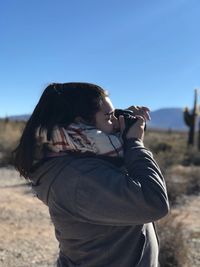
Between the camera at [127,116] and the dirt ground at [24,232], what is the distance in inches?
225

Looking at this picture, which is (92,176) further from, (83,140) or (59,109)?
(59,109)

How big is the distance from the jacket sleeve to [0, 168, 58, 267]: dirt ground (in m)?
5.90

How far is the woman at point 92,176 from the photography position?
8.93 feet

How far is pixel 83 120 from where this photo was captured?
2934 mm

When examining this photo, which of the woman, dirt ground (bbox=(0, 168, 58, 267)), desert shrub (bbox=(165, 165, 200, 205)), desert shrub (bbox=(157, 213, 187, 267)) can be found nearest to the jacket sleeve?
the woman

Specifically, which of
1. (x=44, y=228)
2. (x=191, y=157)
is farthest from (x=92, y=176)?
(x=191, y=157)

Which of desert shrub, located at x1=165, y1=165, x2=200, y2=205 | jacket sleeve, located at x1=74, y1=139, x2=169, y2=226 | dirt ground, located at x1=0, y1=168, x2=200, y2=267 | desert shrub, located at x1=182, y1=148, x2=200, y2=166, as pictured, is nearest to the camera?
jacket sleeve, located at x1=74, y1=139, x2=169, y2=226

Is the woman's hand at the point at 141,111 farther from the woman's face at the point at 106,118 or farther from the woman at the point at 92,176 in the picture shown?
the woman's face at the point at 106,118

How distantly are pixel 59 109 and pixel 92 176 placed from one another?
382mm

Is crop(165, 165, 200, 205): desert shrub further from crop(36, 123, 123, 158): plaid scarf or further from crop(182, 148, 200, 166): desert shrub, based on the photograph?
crop(36, 123, 123, 158): plaid scarf

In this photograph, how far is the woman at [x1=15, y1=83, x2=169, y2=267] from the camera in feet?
8.93

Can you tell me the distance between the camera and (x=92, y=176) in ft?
9.05

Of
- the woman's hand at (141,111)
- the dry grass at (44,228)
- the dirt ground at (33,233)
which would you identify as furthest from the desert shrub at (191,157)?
the woman's hand at (141,111)

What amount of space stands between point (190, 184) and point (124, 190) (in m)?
15.5
